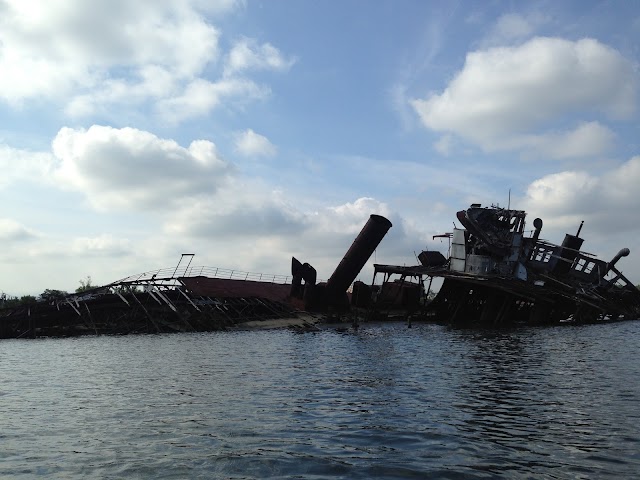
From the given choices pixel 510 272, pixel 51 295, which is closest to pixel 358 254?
pixel 510 272

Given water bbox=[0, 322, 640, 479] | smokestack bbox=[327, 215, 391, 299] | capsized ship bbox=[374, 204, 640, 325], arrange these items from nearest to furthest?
water bbox=[0, 322, 640, 479] → capsized ship bbox=[374, 204, 640, 325] → smokestack bbox=[327, 215, 391, 299]

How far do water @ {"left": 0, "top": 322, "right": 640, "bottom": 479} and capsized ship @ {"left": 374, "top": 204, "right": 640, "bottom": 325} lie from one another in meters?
14.3

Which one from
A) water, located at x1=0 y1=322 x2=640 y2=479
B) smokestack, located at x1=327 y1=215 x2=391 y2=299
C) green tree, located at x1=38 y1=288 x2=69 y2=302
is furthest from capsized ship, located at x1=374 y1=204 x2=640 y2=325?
green tree, located at x1=38 y1=288 x2=69 y2=302

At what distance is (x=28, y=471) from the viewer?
895cm

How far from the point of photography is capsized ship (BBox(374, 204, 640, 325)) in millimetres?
38469

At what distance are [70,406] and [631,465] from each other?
13.4 m

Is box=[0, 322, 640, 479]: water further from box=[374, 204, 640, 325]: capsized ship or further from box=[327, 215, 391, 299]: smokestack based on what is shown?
box=[327, 215, 391, 299]: smokestack

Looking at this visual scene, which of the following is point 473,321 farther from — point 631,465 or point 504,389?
point 631,465

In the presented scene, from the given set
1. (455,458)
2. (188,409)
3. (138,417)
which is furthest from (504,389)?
(138,417)

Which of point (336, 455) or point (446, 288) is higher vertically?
point (446, 288)

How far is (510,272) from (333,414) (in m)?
32.0

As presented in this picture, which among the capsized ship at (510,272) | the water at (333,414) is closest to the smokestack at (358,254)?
the capsized ship at (510,272)

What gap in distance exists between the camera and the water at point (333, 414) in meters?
8.80

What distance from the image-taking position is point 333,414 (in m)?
12.3
